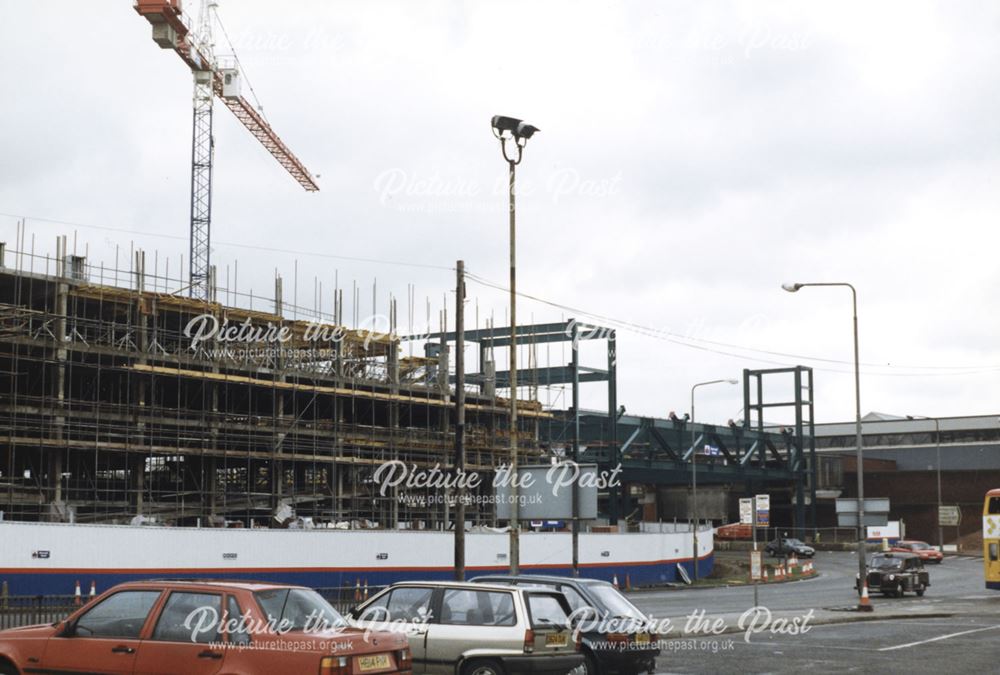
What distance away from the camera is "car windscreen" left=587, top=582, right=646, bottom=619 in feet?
60.2

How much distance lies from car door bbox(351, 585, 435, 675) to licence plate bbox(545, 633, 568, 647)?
1.70 metres

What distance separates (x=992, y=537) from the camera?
4284 cm

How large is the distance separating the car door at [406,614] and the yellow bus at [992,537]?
106 feet

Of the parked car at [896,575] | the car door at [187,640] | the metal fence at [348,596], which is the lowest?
the parked car at [896,575]

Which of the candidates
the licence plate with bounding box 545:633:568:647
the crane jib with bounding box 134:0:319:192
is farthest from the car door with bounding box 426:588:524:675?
the crane jib with bounding box 134:0:319:192

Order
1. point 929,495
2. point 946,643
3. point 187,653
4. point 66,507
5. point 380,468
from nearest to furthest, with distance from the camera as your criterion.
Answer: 1. point 187,653
2. point 946,643
3. point 66,507
4. point 380,468
5. point 929,495

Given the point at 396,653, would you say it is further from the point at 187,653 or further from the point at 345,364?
the point at 345,364

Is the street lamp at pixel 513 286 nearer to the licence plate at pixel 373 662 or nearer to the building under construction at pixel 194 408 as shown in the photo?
the licence plate at pixel 373 662

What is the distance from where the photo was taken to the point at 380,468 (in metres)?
57.2

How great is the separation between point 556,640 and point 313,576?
106 ft

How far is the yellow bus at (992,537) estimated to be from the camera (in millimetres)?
42406

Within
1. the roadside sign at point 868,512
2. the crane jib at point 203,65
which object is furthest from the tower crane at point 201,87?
the roadside sign at point 868,512

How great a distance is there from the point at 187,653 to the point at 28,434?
123ft

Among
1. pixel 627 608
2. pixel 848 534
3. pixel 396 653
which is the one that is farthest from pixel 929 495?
pixel 396 653
